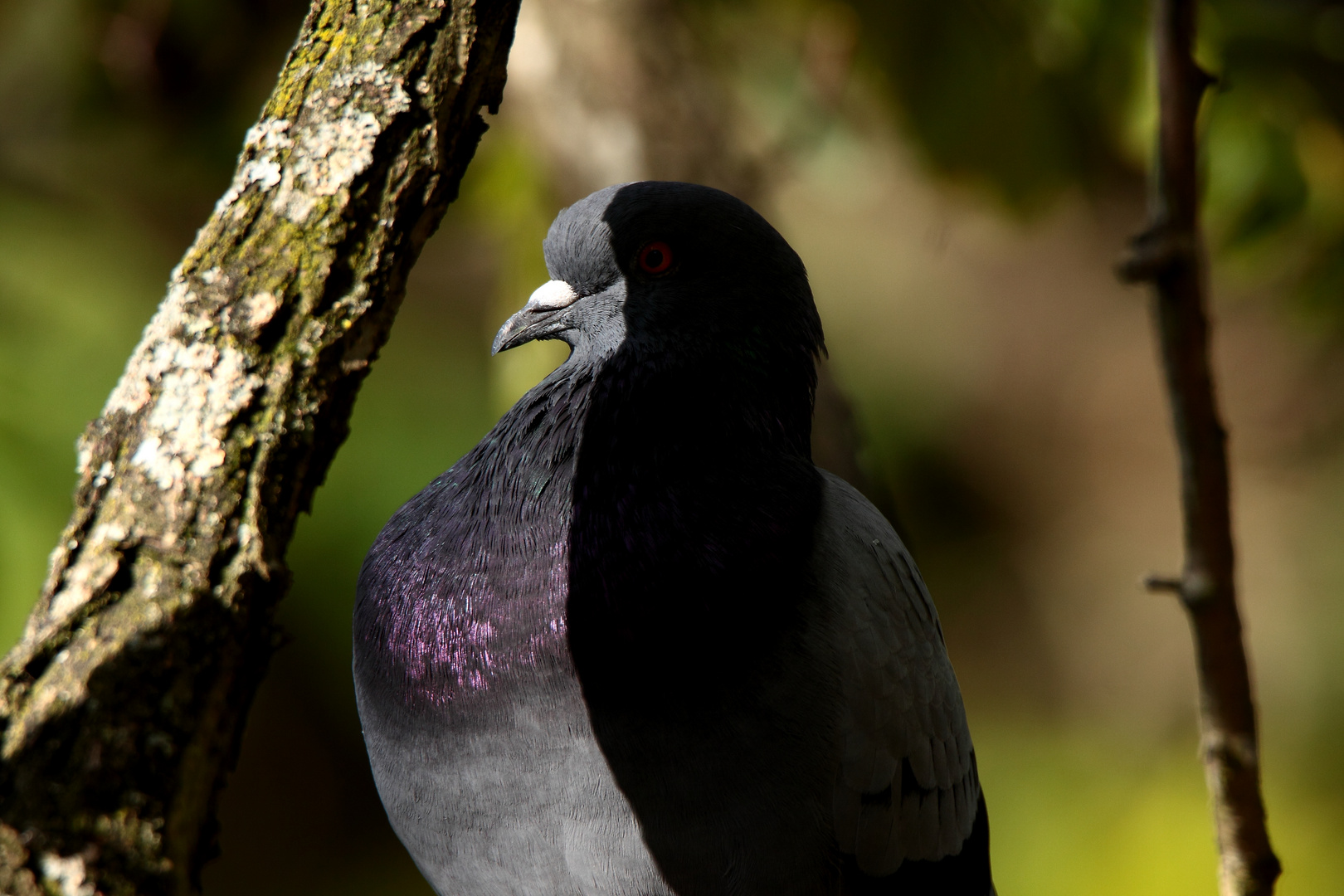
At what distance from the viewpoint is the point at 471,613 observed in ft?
6.15

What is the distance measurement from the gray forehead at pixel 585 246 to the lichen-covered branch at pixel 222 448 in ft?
1.19

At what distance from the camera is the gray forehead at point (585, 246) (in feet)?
7.09

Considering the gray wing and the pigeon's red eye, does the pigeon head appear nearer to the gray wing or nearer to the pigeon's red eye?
the pigeon's red eye

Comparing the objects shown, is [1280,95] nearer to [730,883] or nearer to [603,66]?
[603,66]

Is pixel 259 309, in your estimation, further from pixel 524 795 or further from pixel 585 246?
pixel 524 795

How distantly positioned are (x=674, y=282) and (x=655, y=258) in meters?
0.06

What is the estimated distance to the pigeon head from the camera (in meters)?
2.13

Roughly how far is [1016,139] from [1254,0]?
3.51 ft

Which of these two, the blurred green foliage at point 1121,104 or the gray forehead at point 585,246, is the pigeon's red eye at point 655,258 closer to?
the gray forehead at point 585,246

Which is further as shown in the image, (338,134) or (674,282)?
(674,282)

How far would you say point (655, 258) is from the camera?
2.17m

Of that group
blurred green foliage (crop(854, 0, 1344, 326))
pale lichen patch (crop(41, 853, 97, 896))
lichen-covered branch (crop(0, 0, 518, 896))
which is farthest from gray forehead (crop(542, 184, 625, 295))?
blurred green foliage (crop(854, 0, 1344, 326))

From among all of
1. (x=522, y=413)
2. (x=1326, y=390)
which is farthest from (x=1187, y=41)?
(x=1326, y=390)

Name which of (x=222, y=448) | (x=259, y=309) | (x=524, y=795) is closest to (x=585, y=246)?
(x=259, y=309)
